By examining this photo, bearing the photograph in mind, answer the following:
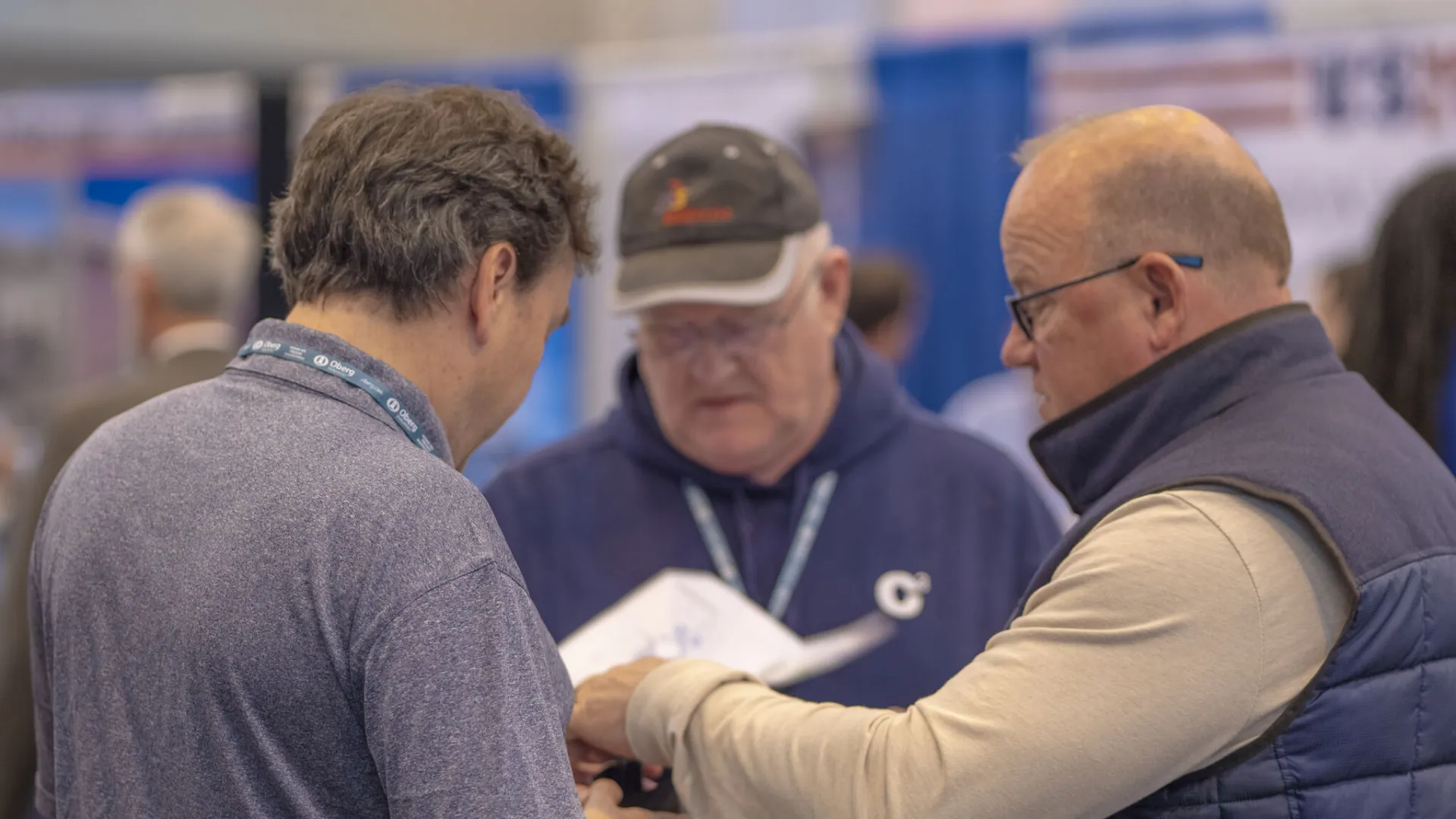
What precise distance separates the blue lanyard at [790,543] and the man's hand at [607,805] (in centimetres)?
49

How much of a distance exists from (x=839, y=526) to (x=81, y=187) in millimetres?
6129

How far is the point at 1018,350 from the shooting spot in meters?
1.79

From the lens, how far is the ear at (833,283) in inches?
90.4

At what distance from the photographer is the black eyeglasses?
5.19 ft

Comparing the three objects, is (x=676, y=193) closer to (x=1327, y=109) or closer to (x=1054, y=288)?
(x=1054, y=288)

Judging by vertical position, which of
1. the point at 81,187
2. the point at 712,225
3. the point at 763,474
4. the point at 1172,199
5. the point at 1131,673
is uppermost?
the point at 1172,199

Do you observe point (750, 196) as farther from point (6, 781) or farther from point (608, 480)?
point (6, 781)

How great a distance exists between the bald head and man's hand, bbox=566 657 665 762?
72 centimetres

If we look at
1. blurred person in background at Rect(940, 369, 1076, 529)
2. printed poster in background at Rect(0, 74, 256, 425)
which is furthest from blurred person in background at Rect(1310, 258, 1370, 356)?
printed poster in background at Rect(0, 74, 256, 425)

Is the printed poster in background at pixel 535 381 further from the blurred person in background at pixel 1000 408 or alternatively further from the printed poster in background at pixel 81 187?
the blurred person in background at pixel 1000 408

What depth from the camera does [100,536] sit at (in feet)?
4.29

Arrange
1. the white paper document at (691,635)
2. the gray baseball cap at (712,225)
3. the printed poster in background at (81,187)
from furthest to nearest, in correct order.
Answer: the printed poster in background at (81,187), the gray baseball cap at (712,225), the white paper document at (691,635)

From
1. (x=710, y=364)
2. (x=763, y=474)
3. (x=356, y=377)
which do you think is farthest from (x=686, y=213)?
(x=356, y=377)

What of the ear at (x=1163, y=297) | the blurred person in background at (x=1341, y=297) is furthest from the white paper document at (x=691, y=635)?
the blurred person in background at (x=1341, y=297)
